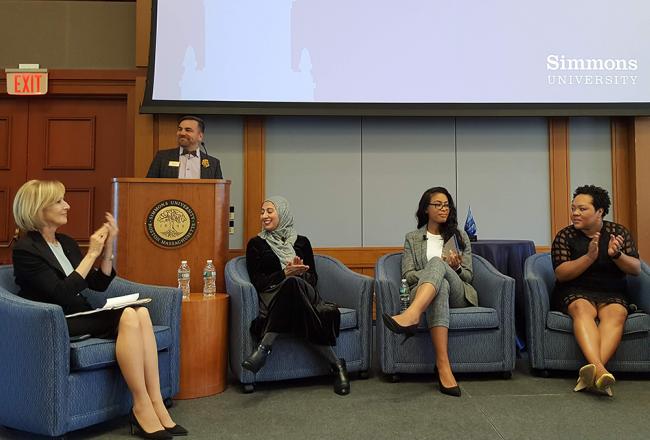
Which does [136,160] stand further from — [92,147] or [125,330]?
[125,330]

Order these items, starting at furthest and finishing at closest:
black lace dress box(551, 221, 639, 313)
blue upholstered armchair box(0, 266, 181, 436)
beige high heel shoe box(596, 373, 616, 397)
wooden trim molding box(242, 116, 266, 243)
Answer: wooden trim molding box(242, 116, 266, 243) < black lace dress box(551, 221, 639, 313) < beige high heel shoe box(596, 373, 616, 397) < blue upholstered armchair box(0, 266, 181, 436)

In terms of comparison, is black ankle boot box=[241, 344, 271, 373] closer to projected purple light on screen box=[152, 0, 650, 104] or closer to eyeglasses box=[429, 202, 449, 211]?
eyeglasses box=[429, 202, 449, 211]

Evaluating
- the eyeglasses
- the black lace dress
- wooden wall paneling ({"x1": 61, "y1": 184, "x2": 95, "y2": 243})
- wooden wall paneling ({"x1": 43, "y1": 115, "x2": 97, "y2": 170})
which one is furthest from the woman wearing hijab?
wooden wall paneling ({"x1": 43, "y1": 115, "x2": 97, "y2": 170})

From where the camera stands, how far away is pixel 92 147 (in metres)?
4.89

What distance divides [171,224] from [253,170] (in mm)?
1478

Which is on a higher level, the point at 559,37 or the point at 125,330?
the point at 559,37

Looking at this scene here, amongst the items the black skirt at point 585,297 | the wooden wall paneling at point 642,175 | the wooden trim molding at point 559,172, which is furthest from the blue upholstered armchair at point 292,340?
the wooden wall paneling at point 642,175

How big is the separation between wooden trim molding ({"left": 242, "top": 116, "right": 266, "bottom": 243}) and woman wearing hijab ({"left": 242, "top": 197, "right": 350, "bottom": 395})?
1.25 metres

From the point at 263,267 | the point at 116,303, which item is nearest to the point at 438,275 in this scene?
the point at 263,267

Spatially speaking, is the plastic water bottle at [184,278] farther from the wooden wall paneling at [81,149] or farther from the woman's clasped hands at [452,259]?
the wooden wall paneling at [81,149]

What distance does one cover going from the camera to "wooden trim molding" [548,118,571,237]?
4.71 meters

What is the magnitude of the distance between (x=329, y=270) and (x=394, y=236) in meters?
1.26

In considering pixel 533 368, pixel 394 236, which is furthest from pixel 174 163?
pixel 533 368

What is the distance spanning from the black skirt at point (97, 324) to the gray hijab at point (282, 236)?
104 centimetres
